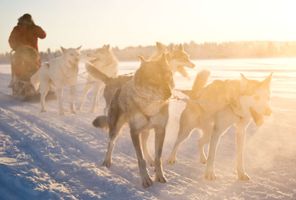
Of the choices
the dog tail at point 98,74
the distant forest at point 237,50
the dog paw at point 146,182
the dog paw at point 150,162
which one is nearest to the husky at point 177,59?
the dog tail at point 98,74

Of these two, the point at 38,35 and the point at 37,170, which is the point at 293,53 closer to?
the point at 38,35

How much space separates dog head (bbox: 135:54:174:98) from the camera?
4500 mm

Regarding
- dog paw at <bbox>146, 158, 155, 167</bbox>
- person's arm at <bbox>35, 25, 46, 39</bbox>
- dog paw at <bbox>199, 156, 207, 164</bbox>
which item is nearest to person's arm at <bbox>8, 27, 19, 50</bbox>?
person's arm at <bbox>35, 25, 46, 39</bbox>

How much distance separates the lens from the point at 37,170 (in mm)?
5012

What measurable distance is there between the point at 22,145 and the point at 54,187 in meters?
2.12

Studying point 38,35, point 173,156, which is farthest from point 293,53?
point 173,156

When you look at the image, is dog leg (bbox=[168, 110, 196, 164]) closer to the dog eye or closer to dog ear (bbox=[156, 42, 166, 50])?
the dog eye

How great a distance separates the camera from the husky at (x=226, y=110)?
188 inches

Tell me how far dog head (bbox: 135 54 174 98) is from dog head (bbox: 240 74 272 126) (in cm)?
98

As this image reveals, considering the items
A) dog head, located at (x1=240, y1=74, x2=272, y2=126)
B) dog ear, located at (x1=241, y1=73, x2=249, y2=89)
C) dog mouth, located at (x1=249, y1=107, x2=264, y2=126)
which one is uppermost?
dog ear, located at (x1=241, y1=73, x2=249, y2=89)

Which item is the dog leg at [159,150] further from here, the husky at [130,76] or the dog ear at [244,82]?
the dog ear at [244,82]

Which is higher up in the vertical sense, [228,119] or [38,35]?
[38,35]

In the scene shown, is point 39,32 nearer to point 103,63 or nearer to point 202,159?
point 103,63

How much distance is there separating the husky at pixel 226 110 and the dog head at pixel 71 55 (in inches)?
233
